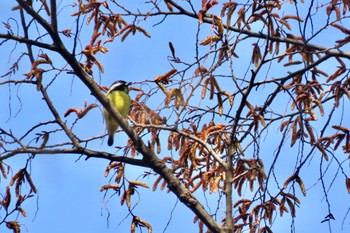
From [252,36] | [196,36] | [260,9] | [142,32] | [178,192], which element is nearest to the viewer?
[196,36]

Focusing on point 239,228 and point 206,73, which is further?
point 239,228

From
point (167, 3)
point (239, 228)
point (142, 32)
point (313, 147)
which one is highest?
point (167, 3)

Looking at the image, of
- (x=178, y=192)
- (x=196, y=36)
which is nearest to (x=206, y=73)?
(x=196, y=36)

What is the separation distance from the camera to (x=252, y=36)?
582 centimetres

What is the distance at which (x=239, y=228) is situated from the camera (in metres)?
4.81

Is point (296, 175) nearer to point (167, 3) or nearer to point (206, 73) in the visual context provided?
point (206, 73)

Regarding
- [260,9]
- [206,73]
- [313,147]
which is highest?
[260,9]

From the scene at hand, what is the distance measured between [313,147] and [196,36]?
1.17 m

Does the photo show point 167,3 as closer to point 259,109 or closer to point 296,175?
point 259,109

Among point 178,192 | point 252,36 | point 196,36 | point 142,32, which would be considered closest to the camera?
point 196,36

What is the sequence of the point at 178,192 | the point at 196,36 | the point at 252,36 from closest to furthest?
the point at 196,36, the point at 178,192, the point at 252,36

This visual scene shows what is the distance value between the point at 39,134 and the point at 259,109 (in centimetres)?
162

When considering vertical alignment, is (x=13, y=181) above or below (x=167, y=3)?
below

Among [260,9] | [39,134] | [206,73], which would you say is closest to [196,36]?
[206,73]
